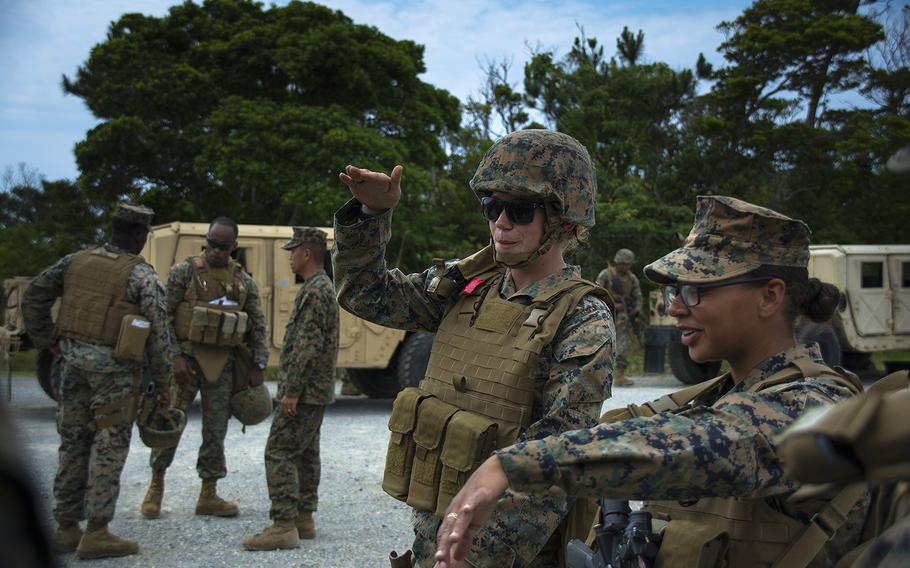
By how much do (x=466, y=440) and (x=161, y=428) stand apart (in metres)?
3.89

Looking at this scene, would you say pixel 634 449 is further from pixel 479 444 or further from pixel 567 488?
pixel 479 444

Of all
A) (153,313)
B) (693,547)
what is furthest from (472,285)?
(153,313)

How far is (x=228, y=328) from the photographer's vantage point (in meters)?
6.27

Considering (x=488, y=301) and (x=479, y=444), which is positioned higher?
(x=488, y=301)

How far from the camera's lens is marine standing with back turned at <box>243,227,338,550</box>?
216 inches

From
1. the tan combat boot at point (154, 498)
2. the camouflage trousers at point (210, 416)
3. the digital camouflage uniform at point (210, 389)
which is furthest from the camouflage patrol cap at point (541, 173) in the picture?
the tan combat boot at point (154, 498)

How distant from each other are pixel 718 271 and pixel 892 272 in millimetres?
12725

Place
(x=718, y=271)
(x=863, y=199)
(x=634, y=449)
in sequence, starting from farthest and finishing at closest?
(x=863, y=199) → (x=718, y=271) → (x=634, y=449)

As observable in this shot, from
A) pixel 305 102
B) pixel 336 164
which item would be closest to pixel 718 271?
pixel 336 164

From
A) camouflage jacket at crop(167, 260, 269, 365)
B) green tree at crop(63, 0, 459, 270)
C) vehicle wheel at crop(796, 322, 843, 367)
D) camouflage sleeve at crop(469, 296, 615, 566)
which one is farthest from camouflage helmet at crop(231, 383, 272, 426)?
green tree at crop(63, 0, 459, 270)

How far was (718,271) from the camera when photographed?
6.79ft

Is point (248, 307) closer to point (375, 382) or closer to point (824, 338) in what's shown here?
point (375, 382)

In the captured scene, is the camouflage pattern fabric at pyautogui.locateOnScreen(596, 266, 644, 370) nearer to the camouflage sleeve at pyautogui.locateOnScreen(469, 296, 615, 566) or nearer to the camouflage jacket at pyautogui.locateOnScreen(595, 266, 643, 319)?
the camouflage jacket at pyautogui.locateOnScreen(595, 266, 643, 319)

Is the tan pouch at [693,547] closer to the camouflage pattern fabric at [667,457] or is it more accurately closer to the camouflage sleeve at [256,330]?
the camouflage pattern fabric at [667,457]
